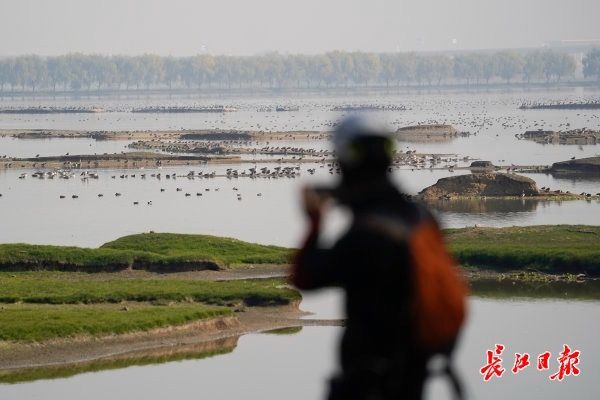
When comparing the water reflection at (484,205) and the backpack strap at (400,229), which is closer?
the backpack strap at (400,229)

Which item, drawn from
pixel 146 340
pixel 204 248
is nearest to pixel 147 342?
pixel 146 340

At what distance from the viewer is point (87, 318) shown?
1254 inches

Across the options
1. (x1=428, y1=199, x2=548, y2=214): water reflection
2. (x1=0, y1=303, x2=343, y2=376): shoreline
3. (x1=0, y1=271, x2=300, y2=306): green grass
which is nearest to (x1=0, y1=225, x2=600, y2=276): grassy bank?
(x1=0, y1=271, x2=300, y2=306): green grass

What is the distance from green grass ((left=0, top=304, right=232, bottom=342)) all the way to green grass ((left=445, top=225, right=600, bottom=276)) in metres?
10.3

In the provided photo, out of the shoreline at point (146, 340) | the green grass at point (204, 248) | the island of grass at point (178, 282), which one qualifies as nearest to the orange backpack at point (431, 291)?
the shoreline at point (146, 340)

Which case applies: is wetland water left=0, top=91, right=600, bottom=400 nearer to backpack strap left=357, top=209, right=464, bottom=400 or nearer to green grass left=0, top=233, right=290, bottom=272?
backpack strap left=357, top=209, right=464, bottom=400

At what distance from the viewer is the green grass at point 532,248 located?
1585 inches

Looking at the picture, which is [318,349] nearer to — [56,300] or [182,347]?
[182,347]

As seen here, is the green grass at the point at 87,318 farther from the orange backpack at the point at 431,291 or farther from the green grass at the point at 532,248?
the orange backpack at the point at 431,291

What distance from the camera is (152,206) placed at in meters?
68.7

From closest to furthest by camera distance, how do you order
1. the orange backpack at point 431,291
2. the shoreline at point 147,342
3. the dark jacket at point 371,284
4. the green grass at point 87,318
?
the orange backpack at point 431,291, the dark jacket at point 371,284, the shoreline at point 147,342, the green grass at point 87,318

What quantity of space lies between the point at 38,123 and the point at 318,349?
489 feet

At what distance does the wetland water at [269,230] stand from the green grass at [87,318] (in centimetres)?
181

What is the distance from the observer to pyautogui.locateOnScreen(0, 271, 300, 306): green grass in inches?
1379
